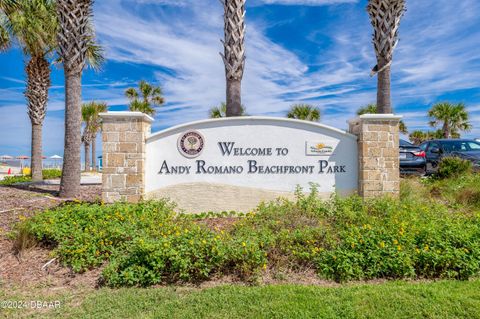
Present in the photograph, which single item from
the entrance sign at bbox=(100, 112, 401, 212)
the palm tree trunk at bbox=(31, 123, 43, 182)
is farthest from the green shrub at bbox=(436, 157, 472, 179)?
the palm tree trunk at bbox=(31, 123, 43, 182)

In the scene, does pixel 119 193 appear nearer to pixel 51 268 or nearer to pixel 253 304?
pixel 51 268

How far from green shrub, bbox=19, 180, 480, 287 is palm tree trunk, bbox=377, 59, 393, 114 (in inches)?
192

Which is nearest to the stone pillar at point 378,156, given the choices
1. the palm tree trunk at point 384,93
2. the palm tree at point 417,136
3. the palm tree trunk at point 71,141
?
the palm tree trunk at point 384,93

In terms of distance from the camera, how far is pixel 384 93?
10.6 meters

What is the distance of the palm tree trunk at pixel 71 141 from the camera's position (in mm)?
9898

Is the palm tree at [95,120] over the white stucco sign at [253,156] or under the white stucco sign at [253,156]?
over

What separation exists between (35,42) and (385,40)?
13.3m

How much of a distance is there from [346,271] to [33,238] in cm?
501

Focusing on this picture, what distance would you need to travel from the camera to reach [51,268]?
5.24 metres

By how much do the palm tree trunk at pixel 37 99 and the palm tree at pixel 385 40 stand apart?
1359cm

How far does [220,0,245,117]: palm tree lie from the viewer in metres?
10.1

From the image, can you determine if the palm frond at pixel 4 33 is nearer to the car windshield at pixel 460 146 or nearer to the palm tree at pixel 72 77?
the palm tree at pixel 72 77

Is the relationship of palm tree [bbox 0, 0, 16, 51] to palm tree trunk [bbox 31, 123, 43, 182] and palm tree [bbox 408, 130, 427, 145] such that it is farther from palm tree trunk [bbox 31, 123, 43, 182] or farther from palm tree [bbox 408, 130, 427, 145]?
palm tree [bbox 408, 130, 427, 145]

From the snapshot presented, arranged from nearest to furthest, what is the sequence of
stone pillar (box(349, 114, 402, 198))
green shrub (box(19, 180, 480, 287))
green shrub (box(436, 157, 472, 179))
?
1. green shrub (box(19, 180, 480, 287))
2. stone pillar (box(349, 114, 402, 198))
3. green shrub (box(436, 157, 472, 179))
